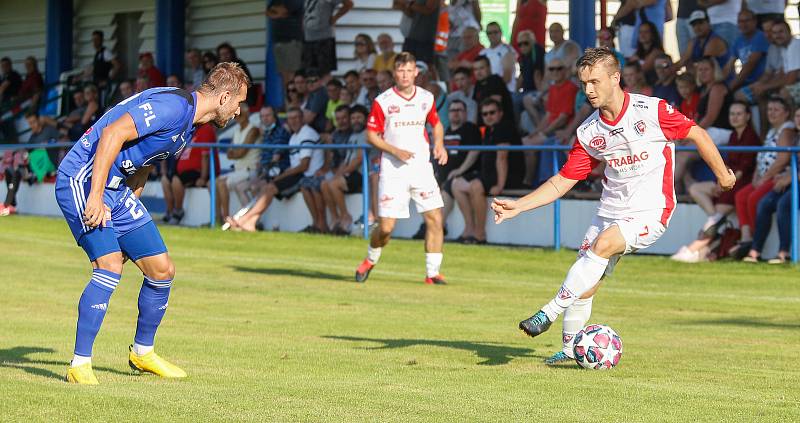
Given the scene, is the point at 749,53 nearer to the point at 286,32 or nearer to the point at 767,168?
the point at 767,168

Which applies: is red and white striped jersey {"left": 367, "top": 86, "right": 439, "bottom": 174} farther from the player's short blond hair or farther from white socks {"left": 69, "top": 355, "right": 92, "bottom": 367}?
white socks {"left": 69, "top": 355, "right": 92, "bottom": 367}

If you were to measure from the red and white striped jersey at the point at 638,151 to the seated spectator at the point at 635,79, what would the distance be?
892cm

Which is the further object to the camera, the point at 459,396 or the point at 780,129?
the point at 780,129

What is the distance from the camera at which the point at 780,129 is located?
17.0 meters

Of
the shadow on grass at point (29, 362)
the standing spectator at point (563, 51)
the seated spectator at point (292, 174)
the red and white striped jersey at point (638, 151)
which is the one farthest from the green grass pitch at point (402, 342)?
the standing spectator at point (563, 51)

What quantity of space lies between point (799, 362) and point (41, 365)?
193 inches

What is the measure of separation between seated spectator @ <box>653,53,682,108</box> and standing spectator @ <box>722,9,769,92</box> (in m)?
0.68

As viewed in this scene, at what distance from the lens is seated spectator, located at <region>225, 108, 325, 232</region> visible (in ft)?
73.3

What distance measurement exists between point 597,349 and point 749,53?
1000cm

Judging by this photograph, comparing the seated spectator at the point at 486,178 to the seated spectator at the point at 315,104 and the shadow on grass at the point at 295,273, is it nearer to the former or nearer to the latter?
the shadow on grass at the point at 295,273

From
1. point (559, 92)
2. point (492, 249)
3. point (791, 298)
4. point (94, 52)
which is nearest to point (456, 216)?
point (492, 249)

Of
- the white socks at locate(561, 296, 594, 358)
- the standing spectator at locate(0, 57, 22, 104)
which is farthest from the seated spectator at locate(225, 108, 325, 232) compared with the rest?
the standing spectator at locate(0, 57, 22, 104)

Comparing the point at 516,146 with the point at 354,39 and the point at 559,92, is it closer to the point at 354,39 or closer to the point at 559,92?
the point at 559,92

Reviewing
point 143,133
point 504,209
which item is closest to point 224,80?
point 143,133
